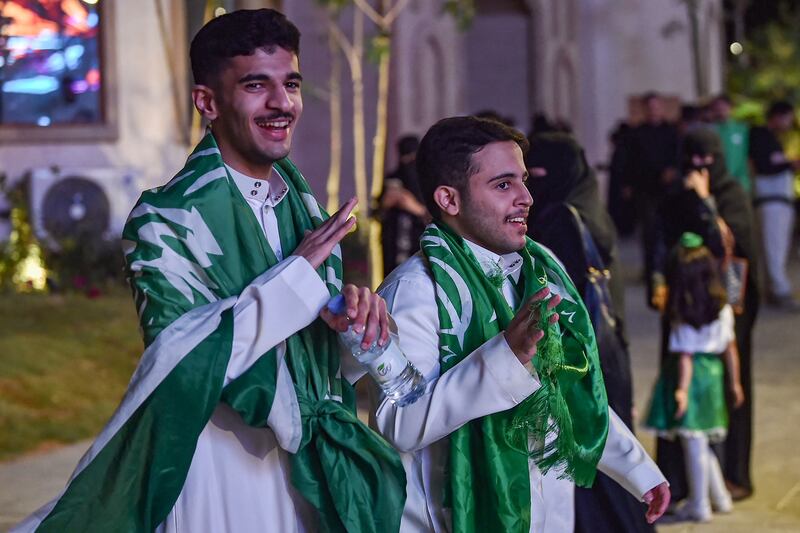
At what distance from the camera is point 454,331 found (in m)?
A: 3.36

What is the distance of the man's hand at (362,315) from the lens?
2938 mm

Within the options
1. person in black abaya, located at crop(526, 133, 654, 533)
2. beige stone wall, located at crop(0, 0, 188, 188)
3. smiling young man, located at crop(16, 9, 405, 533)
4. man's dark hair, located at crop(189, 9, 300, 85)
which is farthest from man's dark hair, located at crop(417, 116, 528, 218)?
beige stone wall, located at crop(0, 0, 188, 188)

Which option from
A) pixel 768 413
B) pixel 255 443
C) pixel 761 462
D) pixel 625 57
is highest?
pixel 625 57

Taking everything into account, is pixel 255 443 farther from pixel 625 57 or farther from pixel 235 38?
pixel 625 57

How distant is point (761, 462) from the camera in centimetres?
797

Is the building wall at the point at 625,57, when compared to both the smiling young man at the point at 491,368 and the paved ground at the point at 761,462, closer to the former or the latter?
Result: the paved ground at the point at 761,462

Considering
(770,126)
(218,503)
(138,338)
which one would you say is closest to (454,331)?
(218,503)

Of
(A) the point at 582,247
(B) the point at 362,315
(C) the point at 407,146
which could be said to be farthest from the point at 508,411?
(C) the point at 407,146

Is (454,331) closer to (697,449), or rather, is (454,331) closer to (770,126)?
(697,449)

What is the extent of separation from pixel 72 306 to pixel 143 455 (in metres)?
8.48

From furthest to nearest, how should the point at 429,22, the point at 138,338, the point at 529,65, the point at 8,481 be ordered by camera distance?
the point at 529,65 → the point at 429,22 → the point at 138,338 → the point at 8,481

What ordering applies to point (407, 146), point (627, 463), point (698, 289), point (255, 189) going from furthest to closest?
point (407, 146), point (698, 289), point (627, 463), point (255, 189)

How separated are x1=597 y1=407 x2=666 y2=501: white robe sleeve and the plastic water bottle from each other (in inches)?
24.5

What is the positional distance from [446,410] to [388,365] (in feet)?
0.62
